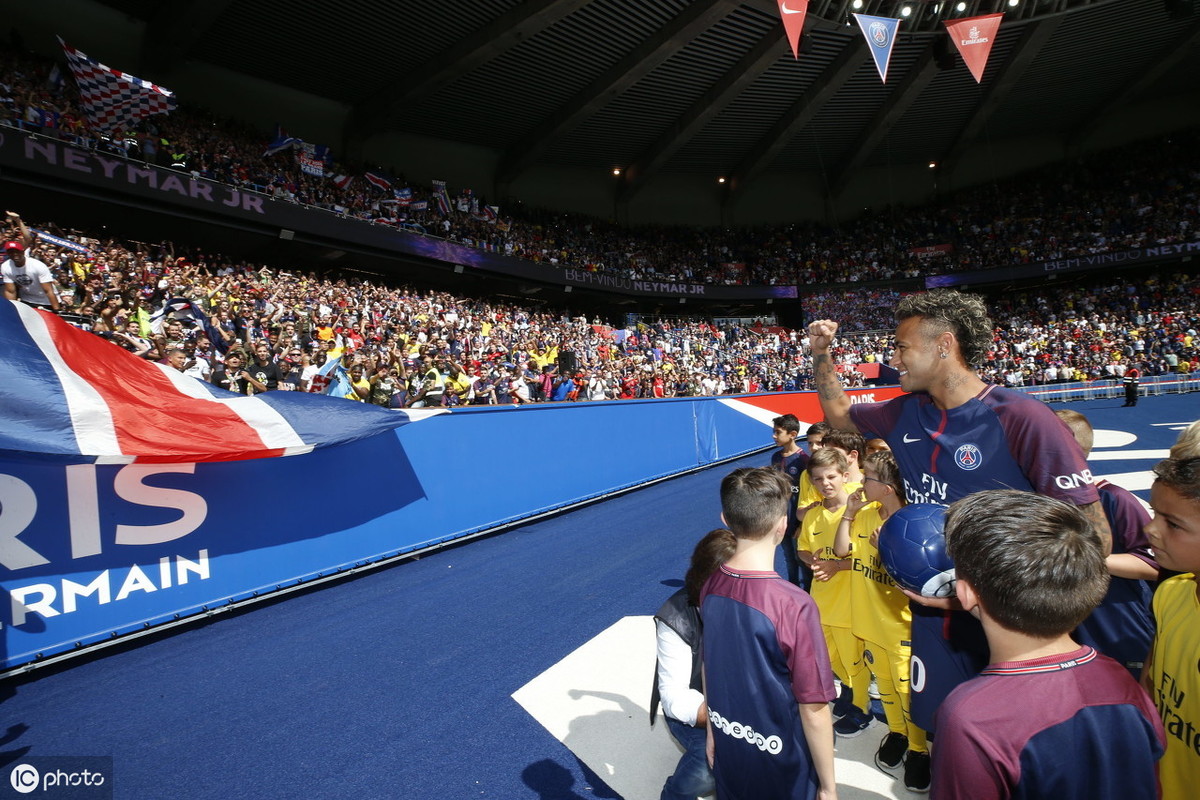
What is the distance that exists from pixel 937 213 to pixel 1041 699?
46057 mm

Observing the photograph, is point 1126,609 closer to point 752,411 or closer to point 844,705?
point 844,705

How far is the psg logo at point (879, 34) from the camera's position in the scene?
60.2 feet

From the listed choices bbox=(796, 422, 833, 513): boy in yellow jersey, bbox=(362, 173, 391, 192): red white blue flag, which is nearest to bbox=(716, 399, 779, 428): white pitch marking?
bbox=(796, 422, 833, 513): boy in yellow jersey

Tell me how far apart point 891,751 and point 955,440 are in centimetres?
170

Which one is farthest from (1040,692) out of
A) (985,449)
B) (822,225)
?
(822,225)

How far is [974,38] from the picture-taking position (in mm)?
19141

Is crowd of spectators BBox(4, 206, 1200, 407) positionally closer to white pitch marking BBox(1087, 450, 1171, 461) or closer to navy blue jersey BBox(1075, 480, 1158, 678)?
navy blue jersey BBox(1075, 480, 1158, 678)

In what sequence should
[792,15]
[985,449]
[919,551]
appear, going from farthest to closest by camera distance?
[792,15]
[985,449]
[919,551]

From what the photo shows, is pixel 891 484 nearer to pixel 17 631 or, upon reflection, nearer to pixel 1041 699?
pixel 1041 699

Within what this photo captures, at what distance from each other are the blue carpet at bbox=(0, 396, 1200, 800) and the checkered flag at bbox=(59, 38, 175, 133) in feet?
54.4

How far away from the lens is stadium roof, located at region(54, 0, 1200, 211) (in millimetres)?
21047

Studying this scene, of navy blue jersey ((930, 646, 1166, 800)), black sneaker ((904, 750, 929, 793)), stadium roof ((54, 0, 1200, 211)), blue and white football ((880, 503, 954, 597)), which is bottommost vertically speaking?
black sneaker ((904, 750, 929, 793))

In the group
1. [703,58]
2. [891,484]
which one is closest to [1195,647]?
[891,484]

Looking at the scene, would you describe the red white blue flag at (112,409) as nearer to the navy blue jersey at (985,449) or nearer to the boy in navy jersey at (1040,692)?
the navy blue jersey at (985,449)
